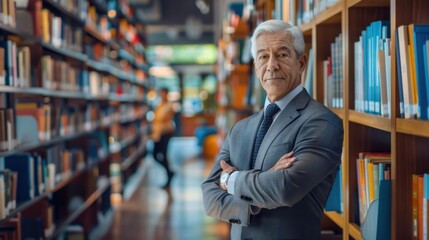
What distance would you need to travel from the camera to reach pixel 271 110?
6.68 feet

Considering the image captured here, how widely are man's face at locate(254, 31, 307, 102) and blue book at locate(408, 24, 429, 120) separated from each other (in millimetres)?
458

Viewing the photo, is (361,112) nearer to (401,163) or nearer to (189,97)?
(401,163)

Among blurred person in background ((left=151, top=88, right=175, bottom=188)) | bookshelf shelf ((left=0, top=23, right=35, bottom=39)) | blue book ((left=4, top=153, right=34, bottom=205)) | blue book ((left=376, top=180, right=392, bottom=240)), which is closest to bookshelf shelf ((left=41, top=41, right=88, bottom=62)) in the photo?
bookshelf shelf ((left=0, top=23, right=35, bottom=39))

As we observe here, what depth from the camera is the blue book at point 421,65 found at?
1.60 m

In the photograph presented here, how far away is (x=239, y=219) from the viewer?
195cm

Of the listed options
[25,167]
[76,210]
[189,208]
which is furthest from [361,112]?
[189,208]

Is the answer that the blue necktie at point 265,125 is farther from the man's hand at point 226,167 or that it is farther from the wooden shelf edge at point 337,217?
the wooden shelf edge at point 337,217

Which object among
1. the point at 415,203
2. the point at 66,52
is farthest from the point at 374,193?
the point at 66,52

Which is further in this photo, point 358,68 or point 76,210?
point 76,210

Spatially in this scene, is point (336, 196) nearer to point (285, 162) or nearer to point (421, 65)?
point (285, 162)

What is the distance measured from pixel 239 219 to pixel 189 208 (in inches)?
222

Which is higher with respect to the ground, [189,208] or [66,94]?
[66,94]

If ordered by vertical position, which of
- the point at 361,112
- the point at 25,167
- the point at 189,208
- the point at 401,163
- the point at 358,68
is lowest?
the point at 189,208

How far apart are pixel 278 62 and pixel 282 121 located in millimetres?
198
